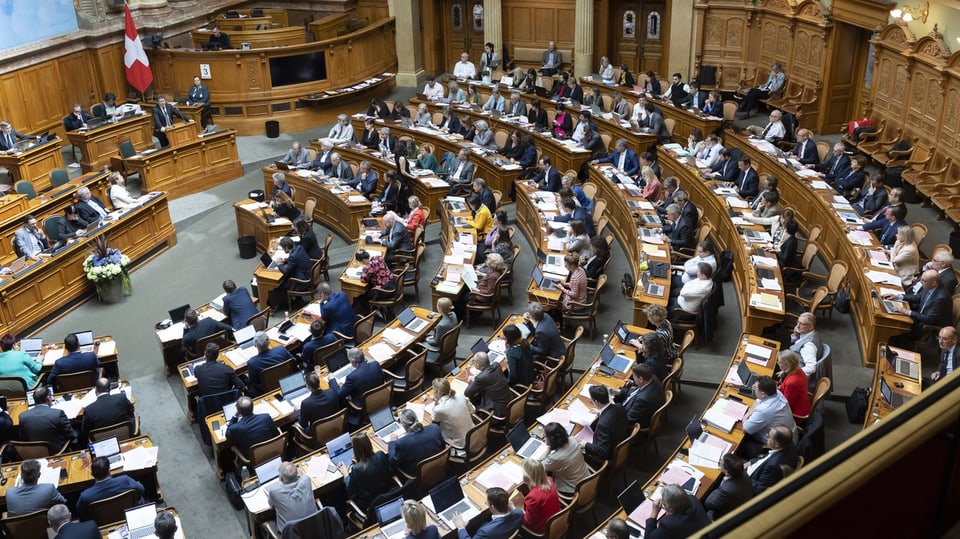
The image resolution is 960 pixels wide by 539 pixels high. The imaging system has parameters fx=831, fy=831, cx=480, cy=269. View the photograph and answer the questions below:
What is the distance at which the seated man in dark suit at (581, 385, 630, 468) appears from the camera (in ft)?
26.6

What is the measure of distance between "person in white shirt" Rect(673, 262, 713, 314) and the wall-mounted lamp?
795 centimetres

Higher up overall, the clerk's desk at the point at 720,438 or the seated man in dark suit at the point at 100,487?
the clerk's desk at the point at 720,438

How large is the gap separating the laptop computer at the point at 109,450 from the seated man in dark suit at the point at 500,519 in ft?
14.6

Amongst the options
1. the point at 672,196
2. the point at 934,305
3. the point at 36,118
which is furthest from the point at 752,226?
the point at 36,118

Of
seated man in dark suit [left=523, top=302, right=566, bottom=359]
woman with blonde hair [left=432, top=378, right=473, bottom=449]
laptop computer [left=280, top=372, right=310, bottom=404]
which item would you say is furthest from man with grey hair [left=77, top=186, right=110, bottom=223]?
woman with blonde hair [left=432, top=378, right=473, bottom=449]

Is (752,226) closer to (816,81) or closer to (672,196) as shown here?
(672,196)

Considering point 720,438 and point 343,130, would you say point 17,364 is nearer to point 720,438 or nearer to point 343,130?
point 720,438

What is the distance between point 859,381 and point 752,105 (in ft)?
38.6

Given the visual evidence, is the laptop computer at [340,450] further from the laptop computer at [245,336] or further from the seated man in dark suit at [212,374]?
the laptop computer at [245,336]

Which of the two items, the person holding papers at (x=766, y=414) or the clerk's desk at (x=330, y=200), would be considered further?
the clerk's desk at (x=330, y=200)

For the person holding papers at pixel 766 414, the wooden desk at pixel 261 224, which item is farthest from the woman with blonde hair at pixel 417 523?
the wooden desk at pixel 261 224

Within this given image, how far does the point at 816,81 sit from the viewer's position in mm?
18812

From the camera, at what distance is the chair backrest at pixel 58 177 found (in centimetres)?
1709

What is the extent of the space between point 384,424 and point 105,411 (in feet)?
11.3
